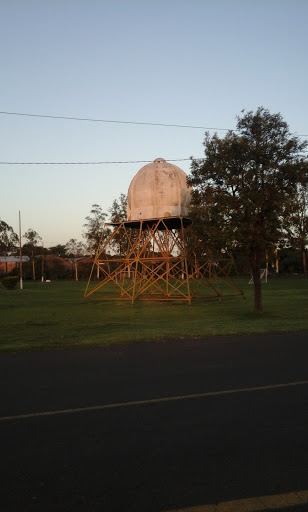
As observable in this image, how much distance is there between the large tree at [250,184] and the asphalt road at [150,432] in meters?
8.38

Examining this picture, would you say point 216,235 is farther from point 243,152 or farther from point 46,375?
point 46,375

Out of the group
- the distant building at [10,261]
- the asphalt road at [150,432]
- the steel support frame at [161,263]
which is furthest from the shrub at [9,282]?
the distant building at [10,261]

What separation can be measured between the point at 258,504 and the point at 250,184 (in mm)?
14781

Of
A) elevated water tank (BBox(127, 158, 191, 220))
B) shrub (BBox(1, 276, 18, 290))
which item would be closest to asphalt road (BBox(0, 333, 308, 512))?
elevated water tank (BBox(127, 158, 191, 220))

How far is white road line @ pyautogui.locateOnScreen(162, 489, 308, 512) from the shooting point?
3670 mm

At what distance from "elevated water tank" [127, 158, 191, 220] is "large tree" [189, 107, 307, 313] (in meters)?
8.38

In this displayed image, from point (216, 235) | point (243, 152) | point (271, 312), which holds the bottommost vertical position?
point (271, 312)

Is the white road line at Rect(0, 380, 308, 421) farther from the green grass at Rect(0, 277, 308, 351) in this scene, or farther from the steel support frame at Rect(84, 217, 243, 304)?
the steel support frame at Rect(84, 217, 243, 304)

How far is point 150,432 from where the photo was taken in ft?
17.5

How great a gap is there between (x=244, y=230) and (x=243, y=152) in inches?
106

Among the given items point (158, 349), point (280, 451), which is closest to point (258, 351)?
point (158, 349)

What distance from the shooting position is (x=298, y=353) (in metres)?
10.3

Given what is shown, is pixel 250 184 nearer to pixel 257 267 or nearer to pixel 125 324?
pixel 257 267

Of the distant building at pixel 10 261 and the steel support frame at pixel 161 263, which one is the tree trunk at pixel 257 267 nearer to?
the steel support frame at pixel 161 263
